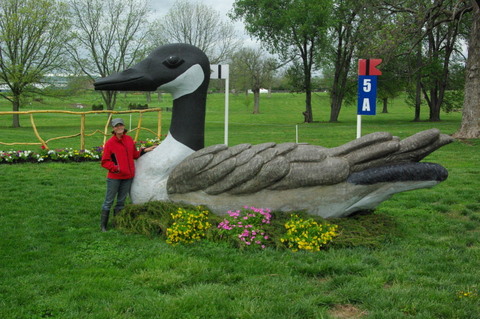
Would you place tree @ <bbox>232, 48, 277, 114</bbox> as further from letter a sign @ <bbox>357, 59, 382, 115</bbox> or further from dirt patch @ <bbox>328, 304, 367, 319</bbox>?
dirt patch @ <bbox>328, 304, 367, 319</bbox>

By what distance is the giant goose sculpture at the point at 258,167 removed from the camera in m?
5.75

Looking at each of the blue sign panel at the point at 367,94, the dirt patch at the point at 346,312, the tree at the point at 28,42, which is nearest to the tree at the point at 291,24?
the tree at the point at 28,42

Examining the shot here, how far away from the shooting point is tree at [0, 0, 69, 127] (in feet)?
102

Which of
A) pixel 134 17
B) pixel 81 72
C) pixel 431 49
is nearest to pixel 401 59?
pixel 431 49

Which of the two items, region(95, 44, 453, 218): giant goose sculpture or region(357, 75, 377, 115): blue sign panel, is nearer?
region(95, 44, 453, 218): giant goose sculpture

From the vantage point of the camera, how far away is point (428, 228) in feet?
21.8

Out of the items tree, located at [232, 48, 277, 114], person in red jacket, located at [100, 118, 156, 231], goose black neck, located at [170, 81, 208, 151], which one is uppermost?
tree, located at [232, 48, 277, 114]

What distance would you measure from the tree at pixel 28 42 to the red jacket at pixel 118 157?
27.9 metres

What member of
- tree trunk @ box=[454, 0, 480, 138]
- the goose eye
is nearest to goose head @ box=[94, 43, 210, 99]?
the goose eye

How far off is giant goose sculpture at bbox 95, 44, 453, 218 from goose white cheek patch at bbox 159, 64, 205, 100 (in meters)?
0.01

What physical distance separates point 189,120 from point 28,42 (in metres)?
30.9

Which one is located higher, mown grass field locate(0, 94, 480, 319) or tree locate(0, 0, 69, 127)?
tree locate(0, 0, 69, 127)

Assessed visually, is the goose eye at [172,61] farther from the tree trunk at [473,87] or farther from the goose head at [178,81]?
the tree trunk at [473,87]

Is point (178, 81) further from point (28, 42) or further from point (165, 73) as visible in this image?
point (28, 42)
